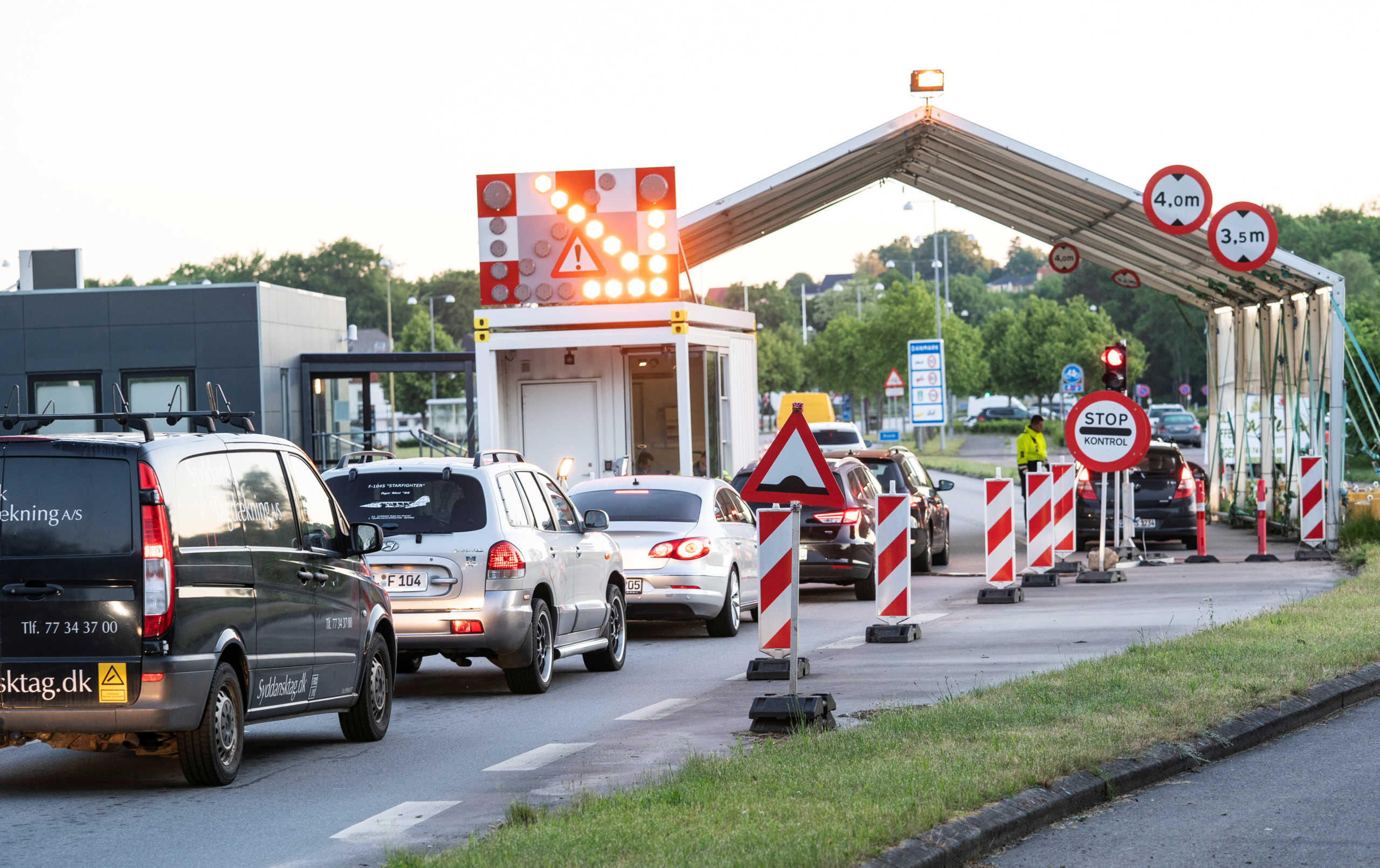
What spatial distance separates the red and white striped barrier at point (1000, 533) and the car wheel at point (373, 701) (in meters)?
8.33

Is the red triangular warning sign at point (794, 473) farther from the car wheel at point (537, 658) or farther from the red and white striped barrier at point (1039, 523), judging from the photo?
the red and white striped barrier at point (1039, 523)

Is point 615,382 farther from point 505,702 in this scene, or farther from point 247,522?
point 247,522

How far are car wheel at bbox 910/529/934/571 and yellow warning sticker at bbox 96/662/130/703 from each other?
613 inches

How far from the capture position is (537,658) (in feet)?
40.4

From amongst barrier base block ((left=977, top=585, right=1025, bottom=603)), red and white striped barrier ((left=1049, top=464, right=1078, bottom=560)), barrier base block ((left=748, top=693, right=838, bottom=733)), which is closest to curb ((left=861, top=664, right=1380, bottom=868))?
barrier base block ((left=748, top=693, right=838, bottom=733))

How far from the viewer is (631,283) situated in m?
21.7

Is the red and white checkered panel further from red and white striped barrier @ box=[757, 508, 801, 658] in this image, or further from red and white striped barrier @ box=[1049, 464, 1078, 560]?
red and white striped barrier @ box=[757, 508, 801, 658]

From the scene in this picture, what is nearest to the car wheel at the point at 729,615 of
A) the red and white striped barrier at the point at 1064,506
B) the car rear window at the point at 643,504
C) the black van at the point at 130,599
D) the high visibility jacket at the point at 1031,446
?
the car rear window at the point at 643,504

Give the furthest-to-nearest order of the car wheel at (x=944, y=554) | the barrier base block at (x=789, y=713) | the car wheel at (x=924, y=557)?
the car wheel at (x=944, y=554), the car wheel at (x=924, y=557), the barrier base block at (x=789, y=713)

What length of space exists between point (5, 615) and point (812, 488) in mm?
4434

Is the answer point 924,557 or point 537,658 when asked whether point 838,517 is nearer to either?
point 924,557

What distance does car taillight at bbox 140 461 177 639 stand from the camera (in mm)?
8172

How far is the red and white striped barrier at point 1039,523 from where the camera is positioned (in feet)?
63.2

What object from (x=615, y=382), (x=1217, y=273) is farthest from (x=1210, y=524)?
(x=615, y=382)
